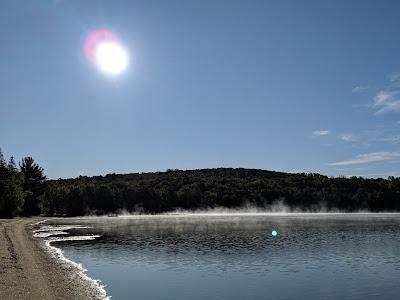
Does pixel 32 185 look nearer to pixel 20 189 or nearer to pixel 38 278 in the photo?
pixel 20 189

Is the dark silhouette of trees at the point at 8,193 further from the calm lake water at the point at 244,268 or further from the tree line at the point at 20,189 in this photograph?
the calm lake water at the point at 244,268

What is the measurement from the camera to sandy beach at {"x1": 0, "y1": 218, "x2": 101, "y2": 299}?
32.1m

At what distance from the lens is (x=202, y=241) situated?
76.6 m

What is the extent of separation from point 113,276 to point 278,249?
87.7ft

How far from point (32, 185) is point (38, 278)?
145448mm

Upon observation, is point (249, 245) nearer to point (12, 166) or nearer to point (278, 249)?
point (278, 249)

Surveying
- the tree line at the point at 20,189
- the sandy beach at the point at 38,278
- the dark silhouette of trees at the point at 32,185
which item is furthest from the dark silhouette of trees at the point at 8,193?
the sandy beach at the point at 38,278

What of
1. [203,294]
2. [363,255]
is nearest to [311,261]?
[363,255]

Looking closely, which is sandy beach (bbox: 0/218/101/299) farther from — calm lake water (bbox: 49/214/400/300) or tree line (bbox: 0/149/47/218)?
tree line (bbox: 0/149/47/218)

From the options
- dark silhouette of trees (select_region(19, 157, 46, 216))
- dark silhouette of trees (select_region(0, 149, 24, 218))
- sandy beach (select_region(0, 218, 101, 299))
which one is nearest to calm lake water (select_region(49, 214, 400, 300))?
sandy beach (select_region(0, 218, 101, 299))

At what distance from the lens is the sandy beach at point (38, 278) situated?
1265 inches

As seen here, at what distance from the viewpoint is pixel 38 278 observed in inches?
1483

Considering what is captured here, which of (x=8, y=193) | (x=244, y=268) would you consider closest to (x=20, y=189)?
(x=8, y=193)

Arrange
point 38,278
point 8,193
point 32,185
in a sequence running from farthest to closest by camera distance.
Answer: point 32,185
point 8,193
point 38,278
